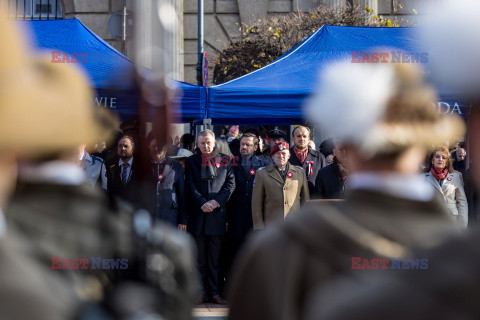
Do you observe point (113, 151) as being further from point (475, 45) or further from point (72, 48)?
point (475, 45)

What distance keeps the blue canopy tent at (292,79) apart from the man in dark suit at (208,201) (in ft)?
1.42

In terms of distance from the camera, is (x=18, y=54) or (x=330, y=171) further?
(x=330, y=171)

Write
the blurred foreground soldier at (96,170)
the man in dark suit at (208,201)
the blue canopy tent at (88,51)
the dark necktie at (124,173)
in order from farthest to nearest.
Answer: the man in dark suit at (208,201), the blue canopy tent at (88,51), the blurred foreground soldier at (96,170), the dark necktie at (124,173)

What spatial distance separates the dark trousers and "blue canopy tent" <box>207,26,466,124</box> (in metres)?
1.23

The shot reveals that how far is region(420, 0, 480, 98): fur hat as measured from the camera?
4.96ft

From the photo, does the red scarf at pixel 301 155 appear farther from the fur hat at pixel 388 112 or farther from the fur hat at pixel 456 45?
the fur hat at pixel 456 45

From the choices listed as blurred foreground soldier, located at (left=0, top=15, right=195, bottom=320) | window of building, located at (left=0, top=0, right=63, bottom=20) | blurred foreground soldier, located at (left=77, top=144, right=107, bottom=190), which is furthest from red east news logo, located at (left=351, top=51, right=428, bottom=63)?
window of building, located at (left=0, top=0, right=63, bottom=20)

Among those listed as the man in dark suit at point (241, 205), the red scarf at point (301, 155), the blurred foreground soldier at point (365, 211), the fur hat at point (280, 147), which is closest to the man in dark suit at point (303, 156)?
the red scarf at point (301, 155)

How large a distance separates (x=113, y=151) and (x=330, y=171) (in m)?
2.02

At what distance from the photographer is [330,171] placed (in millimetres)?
7062

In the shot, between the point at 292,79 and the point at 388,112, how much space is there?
627cm

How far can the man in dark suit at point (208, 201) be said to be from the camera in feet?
24.4

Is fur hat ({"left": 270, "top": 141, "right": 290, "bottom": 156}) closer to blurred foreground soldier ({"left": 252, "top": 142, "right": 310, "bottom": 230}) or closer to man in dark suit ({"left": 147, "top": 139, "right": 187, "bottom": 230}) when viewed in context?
blurred foreground soldier ({"left": 252, "top": 142, "right": 310, "bottom": 230})

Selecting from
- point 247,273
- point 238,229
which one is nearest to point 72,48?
point 238,229
